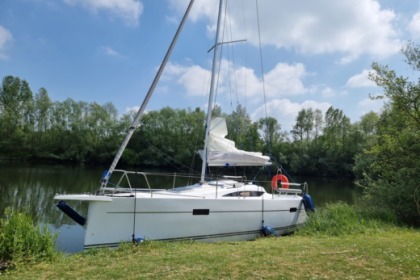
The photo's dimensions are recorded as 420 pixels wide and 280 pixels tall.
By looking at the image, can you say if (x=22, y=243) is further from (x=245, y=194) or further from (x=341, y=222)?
(x=341, y=222)

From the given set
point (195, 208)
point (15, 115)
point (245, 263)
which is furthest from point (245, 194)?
point (15, 115)

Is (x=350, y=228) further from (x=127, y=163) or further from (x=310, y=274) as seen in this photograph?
(x=127, y=163)

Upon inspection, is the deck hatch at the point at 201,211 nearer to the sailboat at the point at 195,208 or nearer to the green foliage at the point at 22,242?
the sailboat at the point at 195,208

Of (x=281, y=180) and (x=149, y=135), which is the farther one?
(x=149, y=135)

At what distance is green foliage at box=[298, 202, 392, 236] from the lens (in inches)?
382

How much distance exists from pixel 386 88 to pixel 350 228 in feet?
21.7

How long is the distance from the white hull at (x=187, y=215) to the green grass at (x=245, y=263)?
2.08ft

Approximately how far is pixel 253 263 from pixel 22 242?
4678 millimetres

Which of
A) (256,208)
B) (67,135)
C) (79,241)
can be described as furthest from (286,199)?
(67,135)

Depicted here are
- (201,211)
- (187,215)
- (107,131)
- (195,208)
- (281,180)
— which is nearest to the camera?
(187,215)

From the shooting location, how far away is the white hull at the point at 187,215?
26.9 feet

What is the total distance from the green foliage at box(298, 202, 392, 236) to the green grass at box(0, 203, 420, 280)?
1894 millimetres

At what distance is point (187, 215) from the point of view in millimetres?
9172

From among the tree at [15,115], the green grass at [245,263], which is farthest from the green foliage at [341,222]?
the tree at [15,115]
